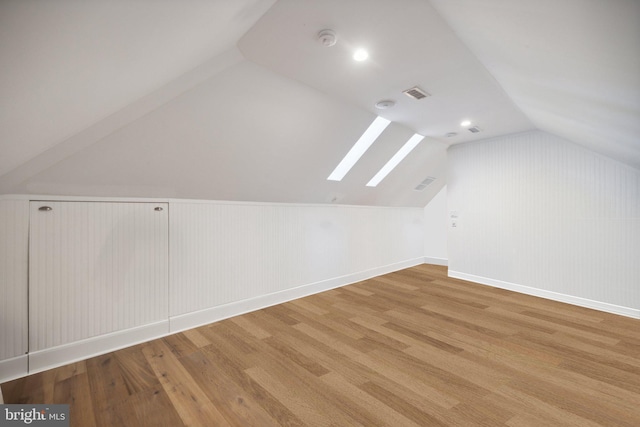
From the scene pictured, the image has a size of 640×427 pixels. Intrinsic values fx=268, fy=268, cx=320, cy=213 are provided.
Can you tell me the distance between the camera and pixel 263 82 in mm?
2465

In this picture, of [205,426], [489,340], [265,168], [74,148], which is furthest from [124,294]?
[489,340]

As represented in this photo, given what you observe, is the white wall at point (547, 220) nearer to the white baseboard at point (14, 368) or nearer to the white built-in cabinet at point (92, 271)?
the white built-in cabinet at point (92, 271)

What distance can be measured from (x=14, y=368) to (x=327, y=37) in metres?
3.52

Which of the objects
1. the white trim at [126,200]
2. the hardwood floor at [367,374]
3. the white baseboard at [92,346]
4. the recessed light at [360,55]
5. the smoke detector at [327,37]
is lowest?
the hardwood floor at [367,374]

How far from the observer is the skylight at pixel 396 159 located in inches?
179

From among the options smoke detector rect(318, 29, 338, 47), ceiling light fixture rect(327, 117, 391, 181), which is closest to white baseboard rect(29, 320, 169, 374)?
ceiling light fixture rect(327, 117, 391, 181)

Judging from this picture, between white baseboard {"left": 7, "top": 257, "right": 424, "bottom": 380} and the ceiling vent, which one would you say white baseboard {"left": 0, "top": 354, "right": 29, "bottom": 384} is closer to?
white baseboard {"left": 7, "top": 257, "right": 424, "bottom": 380}

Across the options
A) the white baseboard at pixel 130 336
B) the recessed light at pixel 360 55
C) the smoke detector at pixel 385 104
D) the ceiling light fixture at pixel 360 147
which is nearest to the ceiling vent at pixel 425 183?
the ceiling light fixture at pixel 360 147

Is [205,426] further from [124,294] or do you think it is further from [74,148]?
[74,148]

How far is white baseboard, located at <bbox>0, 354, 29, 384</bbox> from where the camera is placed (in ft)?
6.81

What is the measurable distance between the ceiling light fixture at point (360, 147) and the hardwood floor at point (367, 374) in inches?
80.8

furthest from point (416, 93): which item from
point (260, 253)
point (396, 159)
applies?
point (260, 253)

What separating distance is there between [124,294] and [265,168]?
1.95 meters

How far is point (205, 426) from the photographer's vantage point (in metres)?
1.64
